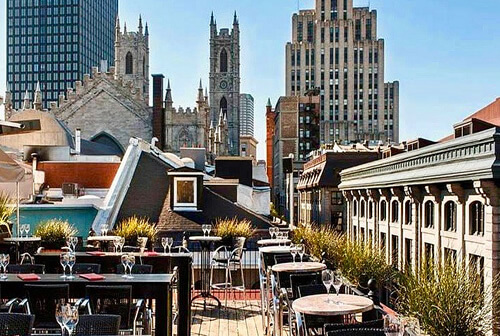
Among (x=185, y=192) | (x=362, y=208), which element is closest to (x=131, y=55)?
(x=362, y=208)

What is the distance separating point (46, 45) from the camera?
141 metres

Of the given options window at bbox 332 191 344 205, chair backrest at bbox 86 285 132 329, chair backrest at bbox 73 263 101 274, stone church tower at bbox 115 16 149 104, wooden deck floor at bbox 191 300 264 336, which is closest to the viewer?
chair backrest at bbox 86 285 132 329

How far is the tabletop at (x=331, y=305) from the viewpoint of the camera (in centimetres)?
686

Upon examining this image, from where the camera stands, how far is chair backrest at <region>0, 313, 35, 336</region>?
5738 mm

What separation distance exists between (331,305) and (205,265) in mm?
7991

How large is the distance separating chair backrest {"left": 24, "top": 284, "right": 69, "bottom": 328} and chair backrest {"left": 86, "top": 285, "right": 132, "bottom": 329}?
0.31 m

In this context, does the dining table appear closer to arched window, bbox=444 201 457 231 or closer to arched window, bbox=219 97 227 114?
arched window, bbox=444 201 457 231

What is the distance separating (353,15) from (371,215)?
4083 inches

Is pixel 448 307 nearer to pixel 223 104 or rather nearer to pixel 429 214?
pixel 429 214

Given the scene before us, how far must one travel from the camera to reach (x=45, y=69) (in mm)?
140000

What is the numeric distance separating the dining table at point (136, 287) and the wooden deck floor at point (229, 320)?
139 inches

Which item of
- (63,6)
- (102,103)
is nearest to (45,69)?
(63,6)

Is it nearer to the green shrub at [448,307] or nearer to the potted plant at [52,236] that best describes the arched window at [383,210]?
the potted plant at [52,236]

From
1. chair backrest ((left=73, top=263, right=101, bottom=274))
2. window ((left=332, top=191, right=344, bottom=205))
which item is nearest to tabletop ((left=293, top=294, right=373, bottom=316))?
chair backrest ((left=73, top=263, right=101, bottom=274))
